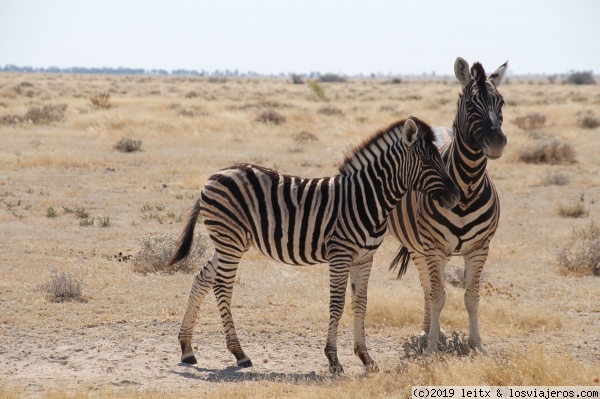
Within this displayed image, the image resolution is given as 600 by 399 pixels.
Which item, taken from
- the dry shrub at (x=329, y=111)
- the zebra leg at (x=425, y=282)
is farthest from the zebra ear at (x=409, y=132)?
the dry shrub at (x=329, y=111)

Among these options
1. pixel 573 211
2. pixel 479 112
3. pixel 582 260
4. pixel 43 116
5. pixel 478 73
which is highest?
pixel 478 73

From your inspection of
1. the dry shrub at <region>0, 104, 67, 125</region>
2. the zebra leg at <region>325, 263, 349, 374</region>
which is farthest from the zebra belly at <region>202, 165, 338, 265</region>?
the dry shrub at <region>0, 104, 67, 125</region>

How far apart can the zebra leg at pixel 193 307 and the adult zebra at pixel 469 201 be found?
219 centimetres

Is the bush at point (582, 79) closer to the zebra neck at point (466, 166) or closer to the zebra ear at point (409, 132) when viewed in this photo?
the zebra neck at point (466, 166)

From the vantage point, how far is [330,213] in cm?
758

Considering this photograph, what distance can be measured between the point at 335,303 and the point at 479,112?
2250 mm

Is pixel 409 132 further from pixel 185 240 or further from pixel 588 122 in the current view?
pixel 588 122

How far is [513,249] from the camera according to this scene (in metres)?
13.6

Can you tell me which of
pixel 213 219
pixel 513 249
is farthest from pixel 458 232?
pixel 513 249

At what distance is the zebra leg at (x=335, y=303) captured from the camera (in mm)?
7328

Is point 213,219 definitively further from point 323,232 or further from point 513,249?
point 513,249

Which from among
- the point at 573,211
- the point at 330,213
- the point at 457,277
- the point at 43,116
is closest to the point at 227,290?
the point at 330,213

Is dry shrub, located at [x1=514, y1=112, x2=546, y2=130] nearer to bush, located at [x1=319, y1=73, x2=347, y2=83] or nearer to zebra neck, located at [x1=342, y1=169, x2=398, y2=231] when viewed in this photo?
zebra neck, located at [x1=342, y1=169, x2=398, y2=231]

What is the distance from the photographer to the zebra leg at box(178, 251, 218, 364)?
7.82 meters
